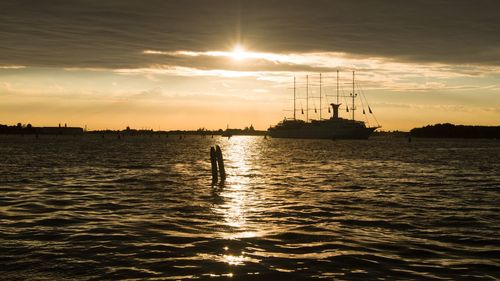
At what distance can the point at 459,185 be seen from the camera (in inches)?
1212

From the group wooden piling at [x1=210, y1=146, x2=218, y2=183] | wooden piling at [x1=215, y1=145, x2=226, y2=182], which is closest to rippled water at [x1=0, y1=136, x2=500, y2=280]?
wooden piling at [x1=210, y1=146, x2=218, y2=183]

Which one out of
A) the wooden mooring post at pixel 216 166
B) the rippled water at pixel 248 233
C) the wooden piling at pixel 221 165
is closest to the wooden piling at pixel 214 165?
the wooden mooring post at pixel 216 166

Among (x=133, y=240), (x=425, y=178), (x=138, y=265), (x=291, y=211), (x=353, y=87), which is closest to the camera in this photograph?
(x=138, y=265)

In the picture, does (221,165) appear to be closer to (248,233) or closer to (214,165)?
(214,165)

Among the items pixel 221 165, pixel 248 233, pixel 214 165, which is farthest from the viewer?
pixel 221 165

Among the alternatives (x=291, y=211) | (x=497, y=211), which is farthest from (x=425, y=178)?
(x=291, y=211)

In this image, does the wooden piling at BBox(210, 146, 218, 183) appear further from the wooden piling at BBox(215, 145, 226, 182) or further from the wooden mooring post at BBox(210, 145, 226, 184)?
the wooden piling at BBox(215, 145, 226, 182)

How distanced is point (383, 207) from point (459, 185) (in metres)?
12.3

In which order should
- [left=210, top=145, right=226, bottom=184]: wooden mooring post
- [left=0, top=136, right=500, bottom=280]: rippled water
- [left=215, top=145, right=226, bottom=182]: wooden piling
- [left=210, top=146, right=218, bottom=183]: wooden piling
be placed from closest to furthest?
1. [left=0, top=136, right=500, bottom=280]: rippled water
2. [left=210, top=146, right=218, bottom=183]: wooden piling
3. [left=210, top=145, right=226, bottom=184]: wooden mooring post
4. [left=215, top=145, right=226, bottom=182]: wooden piling

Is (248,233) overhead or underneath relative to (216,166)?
underneath

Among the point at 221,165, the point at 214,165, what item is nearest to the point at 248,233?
the point at 214,165

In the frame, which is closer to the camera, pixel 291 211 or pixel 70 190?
pixel 291 211

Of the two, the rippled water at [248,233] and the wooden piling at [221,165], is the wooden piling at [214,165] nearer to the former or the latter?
the wooden piling at [221,165]

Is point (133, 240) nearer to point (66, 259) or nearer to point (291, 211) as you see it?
point (66, 259)
